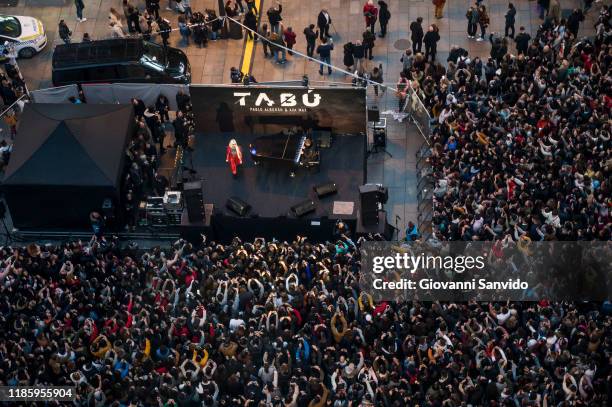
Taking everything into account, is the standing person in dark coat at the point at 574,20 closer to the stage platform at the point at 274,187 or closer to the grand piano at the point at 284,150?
the stage platform at the point at 274,187

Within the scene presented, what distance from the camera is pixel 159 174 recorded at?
3606 centimetres

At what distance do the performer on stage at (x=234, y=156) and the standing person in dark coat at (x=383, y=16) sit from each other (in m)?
8.13

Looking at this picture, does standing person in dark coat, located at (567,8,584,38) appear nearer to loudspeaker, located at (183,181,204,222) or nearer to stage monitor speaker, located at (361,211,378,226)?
stage monitor speaker, located at (361,211,378,226)

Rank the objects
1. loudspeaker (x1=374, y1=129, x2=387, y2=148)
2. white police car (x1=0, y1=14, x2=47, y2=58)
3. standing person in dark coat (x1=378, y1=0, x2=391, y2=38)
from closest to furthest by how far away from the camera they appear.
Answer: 1. loudspeaker (x1=374, y1=129, x2=387, y2=148)
2. standing person in dark coat (x1=378, y1=0, x2=391, y2=38)
3. white police car (x1=0, y1=14, x2=47, y2=58)

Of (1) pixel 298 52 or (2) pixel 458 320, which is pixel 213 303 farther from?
(1) pixel 298 52

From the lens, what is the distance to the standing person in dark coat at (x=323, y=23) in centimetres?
3944

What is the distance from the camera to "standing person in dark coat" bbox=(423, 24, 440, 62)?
38.0m

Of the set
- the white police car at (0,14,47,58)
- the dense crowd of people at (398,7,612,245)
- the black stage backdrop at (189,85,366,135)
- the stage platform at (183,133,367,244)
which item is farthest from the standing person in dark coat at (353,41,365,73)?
the white police car at (0,14,47,58)

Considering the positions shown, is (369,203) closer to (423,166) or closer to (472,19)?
(423,166)

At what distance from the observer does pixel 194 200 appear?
108ft

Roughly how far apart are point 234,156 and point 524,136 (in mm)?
9048

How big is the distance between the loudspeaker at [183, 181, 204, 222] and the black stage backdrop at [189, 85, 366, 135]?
3.36 m

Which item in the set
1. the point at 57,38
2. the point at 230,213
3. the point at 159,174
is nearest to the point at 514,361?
the point at 230,213

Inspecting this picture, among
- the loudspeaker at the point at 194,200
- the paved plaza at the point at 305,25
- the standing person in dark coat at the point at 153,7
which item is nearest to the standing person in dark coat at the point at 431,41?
the paved plaza at the point at 305,25
